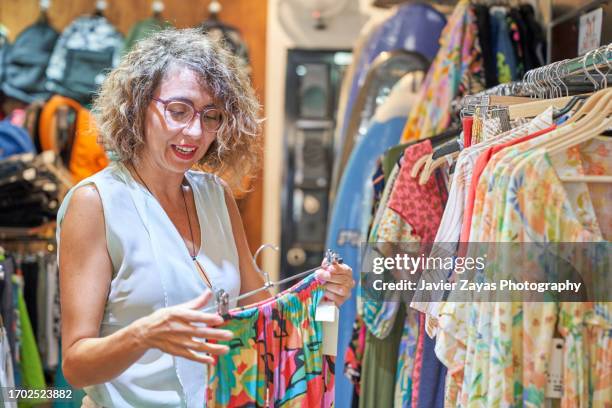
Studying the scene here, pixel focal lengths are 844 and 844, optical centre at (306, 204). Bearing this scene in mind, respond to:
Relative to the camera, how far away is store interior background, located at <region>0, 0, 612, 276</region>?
4727mm

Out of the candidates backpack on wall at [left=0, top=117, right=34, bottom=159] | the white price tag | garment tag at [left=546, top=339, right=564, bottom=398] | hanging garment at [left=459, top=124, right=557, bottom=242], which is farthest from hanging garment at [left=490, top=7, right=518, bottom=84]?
backpack on wall at [left=0, top=117, right=34, bottom=159]

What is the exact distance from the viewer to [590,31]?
7.73ft

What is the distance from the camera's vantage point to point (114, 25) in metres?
4.86

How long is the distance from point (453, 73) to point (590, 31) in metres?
0.46

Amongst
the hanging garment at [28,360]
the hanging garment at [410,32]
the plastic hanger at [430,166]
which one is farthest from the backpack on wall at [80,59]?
the plastic hanger at [430,166]

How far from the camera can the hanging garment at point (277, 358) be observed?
4.89 feet

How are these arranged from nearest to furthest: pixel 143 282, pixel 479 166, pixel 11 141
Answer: pixel 479 166
pixel 143 282
pixel 11 141

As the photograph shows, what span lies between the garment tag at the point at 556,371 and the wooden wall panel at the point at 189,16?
3.49 m

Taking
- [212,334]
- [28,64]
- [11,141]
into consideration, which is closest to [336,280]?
[212,334]

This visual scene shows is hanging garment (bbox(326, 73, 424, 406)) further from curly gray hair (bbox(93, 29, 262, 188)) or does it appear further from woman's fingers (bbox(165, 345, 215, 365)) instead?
woman's fingers (bbox(165, 345, 215, 365))

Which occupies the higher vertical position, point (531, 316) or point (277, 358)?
point (531, 316)

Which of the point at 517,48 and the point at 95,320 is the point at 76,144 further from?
the point at 95,320

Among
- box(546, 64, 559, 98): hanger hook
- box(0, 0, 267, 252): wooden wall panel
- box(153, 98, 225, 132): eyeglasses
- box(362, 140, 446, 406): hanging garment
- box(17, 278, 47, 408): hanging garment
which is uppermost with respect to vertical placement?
box(0, 0, 267, 252): wooden wall panel

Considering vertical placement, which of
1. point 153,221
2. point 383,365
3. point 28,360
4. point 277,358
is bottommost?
point 28,360
